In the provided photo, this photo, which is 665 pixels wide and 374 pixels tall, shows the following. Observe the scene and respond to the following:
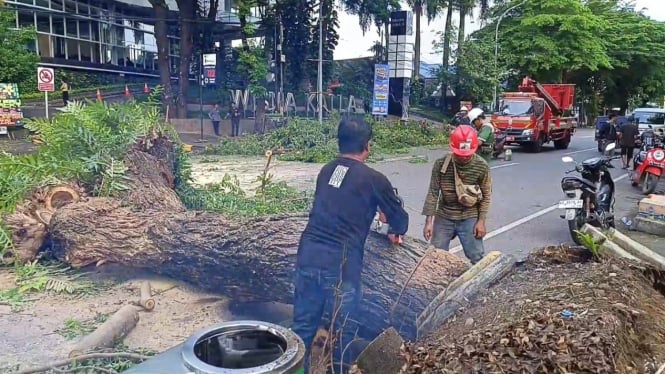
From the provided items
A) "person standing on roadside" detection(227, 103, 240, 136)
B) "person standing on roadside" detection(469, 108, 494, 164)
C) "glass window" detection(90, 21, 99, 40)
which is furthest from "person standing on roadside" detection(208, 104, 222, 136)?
"person standing on roadside" detection(469, 108, 494, 164)

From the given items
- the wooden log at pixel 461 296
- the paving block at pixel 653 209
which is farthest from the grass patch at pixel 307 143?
the wooden log at pixel 461 296

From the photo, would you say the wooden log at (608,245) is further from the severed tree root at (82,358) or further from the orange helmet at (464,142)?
the severed tree root at (82,358)

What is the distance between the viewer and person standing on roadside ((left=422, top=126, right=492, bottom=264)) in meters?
4.39

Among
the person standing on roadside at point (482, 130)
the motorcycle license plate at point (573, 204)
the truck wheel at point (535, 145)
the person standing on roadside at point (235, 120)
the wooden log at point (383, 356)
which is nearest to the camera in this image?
the wooden log at point (383, 356)

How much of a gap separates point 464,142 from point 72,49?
31521 mm

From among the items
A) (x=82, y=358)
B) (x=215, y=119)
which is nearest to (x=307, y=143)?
(x=215, y=119)

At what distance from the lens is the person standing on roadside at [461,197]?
14.4 feet

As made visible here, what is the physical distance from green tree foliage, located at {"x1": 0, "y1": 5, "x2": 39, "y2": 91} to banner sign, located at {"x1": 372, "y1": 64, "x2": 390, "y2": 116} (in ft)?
47.1

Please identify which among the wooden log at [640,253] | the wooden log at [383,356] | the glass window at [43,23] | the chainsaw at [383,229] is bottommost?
the wooden log at [383,356]

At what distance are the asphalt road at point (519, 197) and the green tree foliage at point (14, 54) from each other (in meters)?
15.5

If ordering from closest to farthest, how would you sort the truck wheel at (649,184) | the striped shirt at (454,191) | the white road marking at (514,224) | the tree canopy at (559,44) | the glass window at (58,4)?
the striped shirt at (454,191) < the white road marking at (514,224) < the truck wheel at (649,184) < the glass window at (58,4) < the tree canopy at (559,44)

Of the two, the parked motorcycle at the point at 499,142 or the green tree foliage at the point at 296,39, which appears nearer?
the parked motorcycle at the point at 499,142

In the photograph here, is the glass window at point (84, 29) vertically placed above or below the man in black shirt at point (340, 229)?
above

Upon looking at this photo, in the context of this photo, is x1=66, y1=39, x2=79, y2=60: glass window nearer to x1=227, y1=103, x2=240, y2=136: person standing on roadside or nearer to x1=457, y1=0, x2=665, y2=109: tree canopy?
x1=227, y1=103, x2=240, y2=136: person standing on roadside
